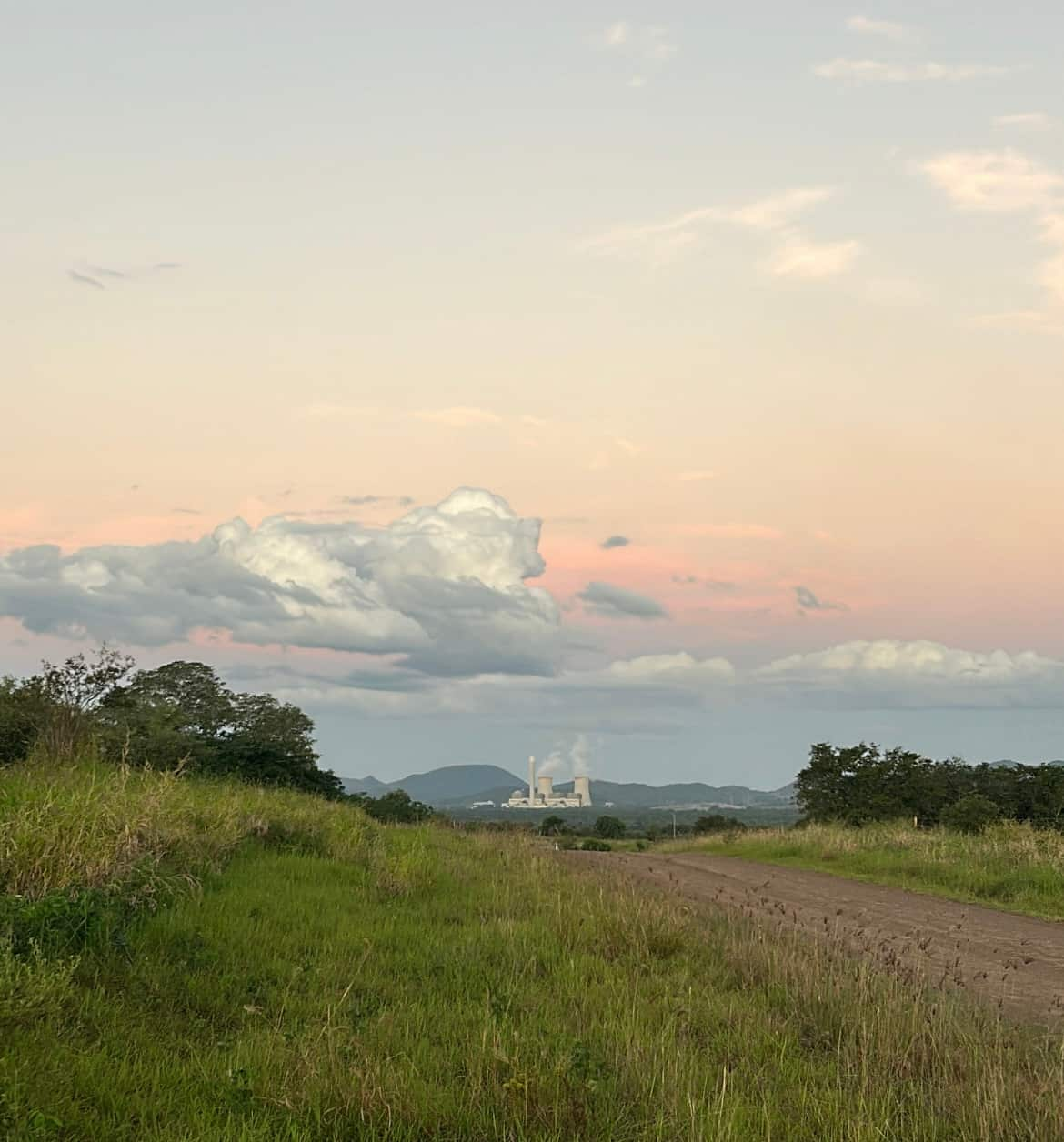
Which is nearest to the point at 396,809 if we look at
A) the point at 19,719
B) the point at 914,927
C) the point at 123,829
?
the point at 19,719

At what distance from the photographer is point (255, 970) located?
9.66 meters

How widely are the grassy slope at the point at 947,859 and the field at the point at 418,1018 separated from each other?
10.0 metres

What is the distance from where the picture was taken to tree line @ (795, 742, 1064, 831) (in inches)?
1961

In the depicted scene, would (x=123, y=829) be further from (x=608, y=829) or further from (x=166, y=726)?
(x=608, y=829)

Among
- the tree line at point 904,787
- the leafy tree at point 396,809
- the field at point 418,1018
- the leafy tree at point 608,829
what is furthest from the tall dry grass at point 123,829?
the leafy tree at point 608,829

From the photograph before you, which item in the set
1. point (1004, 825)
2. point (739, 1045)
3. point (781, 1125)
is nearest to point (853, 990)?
point (739, 1045)

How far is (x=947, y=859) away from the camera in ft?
80.4

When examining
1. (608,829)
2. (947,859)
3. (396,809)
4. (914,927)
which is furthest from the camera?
(608,829)

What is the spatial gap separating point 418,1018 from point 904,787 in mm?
48925

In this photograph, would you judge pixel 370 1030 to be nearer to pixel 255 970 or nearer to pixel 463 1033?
pixel 463 1033

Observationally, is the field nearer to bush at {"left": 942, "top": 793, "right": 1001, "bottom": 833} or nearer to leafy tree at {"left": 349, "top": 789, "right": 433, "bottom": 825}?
leafy tree at {"left": 349, "top": 789, "right": 433, "bottom": 825}

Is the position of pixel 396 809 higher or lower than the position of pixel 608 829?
higher

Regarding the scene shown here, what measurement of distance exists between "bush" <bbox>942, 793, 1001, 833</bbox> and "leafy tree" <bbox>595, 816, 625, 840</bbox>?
24126 millimetres

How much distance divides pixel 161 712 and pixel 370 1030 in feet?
76.6
